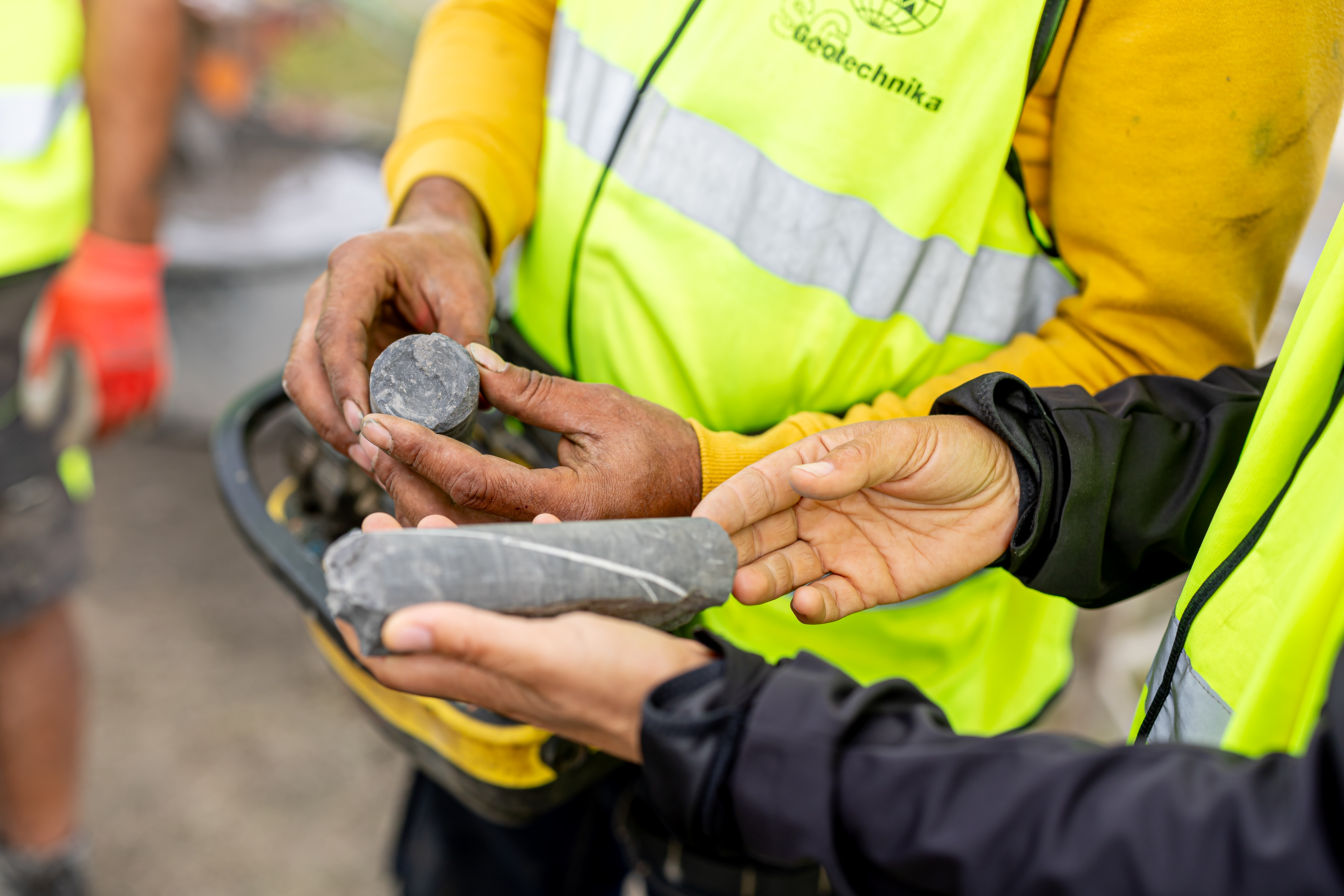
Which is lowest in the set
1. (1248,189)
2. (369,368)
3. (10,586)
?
(10,586)

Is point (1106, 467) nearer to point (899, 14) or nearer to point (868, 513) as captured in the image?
point (868, 513)

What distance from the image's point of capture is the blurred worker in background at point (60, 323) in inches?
67.8

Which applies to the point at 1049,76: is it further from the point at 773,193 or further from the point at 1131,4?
the point at 773,193

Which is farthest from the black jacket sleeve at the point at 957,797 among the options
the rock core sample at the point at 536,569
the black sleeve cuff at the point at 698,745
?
the rock core sample at the point at 536,569

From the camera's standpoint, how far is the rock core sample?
848 mm

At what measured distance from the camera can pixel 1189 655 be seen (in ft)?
2.91

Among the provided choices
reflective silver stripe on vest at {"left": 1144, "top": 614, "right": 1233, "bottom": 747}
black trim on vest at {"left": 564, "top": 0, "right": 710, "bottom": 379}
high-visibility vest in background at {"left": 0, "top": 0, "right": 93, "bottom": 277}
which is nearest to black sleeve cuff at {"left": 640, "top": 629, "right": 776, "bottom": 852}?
reflective silver stripe on vest at {"left": 1144, "top": 614, "right": 1233, "bottom": 747}

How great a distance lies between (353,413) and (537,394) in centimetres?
21

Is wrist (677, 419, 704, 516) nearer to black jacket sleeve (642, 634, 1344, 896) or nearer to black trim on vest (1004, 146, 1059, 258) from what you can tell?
black jacket sleeve (642, 634, 1344, 896)

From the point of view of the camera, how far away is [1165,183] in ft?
3.40

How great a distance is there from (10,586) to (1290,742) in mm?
2153

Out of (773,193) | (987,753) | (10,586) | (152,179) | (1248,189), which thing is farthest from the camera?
(152,179)

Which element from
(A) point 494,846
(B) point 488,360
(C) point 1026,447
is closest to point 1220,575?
(C) point 1026,447

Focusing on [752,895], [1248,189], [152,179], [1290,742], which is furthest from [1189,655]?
[152,179]
